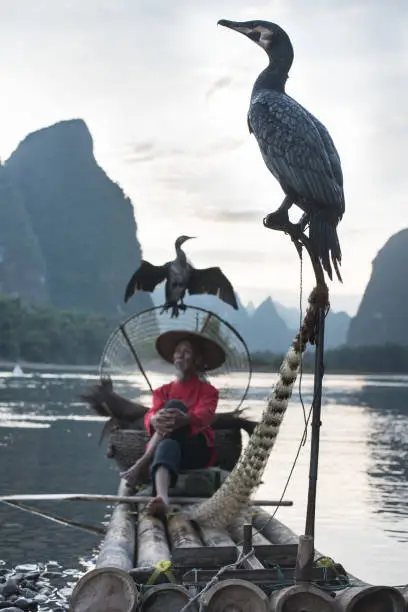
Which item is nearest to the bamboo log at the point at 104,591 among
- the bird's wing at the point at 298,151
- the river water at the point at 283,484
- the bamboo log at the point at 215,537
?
the bamboo log at the point at 215,537

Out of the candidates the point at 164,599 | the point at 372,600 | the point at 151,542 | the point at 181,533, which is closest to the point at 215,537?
the point at 181,533

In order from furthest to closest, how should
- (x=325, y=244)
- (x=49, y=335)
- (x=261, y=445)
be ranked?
(x=49, y=335) < (x=261, y=445) < (x=325, y=244)

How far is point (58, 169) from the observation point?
167000 mm

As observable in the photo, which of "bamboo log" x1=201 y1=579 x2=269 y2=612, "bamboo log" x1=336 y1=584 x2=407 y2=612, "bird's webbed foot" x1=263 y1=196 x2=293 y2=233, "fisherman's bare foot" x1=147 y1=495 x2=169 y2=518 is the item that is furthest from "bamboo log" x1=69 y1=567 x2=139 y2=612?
"fisherman's bare foot" x1=147 y1=495 x2=169 y2=518

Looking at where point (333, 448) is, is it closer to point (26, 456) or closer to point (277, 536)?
point (26, 456)

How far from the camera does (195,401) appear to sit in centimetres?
638

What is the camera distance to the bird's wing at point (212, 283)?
8047 millimetres

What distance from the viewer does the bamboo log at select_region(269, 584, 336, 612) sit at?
3.52 m

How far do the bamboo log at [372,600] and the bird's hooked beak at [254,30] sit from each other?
7.35 feet

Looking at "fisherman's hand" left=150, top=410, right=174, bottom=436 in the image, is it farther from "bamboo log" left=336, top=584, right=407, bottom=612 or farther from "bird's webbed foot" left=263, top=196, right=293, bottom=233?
"bamboo log" left=336, top=584, right=407, bottom=612

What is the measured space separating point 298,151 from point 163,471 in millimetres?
2557

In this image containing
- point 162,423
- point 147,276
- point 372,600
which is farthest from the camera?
point 147,276

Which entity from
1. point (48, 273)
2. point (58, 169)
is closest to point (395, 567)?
point (48, 273)

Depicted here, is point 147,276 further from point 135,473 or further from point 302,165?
point 302,165
